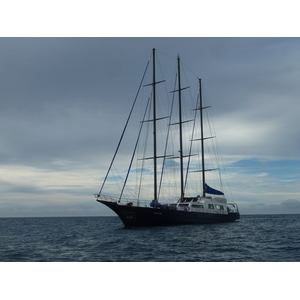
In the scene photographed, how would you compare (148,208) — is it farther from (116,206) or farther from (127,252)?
(127,252)

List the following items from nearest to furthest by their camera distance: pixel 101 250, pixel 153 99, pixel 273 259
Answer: pixel 273 259 < pixel 101 250 < pixel 153 99

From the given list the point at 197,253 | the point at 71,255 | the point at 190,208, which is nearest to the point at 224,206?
the point at 190,208

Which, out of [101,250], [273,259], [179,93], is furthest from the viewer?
[179,93]

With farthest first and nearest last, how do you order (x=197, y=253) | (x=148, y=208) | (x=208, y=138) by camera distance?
(x=208, y=138), (x=148, y=208), (x=197, y=253)

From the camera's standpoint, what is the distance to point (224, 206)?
2299 inches

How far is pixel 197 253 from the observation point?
23.2m

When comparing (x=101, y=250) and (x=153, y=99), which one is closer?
(x=101, y=250)

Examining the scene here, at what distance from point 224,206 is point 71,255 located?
40.5m

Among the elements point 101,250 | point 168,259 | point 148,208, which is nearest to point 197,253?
point 168,259

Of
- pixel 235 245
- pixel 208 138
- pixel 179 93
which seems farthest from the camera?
pixel 208 138

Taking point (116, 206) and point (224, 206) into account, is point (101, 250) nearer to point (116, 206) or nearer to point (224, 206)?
point (116, 206)

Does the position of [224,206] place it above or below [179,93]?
below

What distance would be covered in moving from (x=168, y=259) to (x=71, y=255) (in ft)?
24.9

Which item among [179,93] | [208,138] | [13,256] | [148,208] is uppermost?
[179,93]
